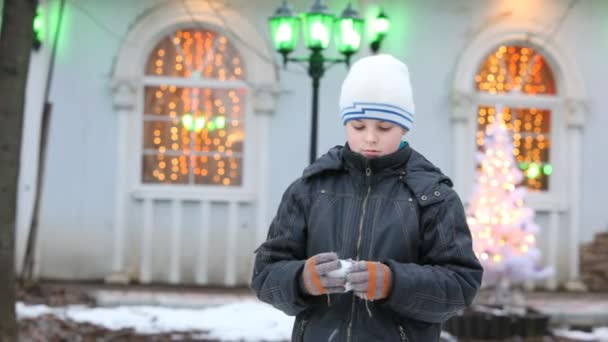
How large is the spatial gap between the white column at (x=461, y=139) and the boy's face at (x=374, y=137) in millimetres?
8840

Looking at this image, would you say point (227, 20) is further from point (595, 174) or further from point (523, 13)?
point (595, 174)

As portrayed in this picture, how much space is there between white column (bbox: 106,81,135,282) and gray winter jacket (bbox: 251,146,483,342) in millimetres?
8600

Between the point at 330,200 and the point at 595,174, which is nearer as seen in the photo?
the point at 330,200

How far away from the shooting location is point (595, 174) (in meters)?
11.8

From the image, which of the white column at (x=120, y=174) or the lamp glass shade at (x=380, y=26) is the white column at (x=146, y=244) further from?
the lamp glass shade at (x=380, y=26)

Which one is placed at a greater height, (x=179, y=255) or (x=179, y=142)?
(x=179, y=142)

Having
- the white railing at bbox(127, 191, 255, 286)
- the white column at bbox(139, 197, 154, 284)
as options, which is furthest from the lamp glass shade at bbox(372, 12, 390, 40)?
the white column at bbox(139, 197, 154, 284)

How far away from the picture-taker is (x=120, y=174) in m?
11.1

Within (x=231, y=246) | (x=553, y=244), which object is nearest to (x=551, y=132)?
(x=553, y=244)

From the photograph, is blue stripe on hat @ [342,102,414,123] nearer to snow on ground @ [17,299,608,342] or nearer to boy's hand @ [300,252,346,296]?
boy's hand @ [300,252,346,296]

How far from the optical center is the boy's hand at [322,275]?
2.46m

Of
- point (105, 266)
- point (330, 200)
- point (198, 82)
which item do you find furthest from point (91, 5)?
point (330, 200)

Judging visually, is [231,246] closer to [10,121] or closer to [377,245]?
[10,121]

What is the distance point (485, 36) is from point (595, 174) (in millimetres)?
2155
